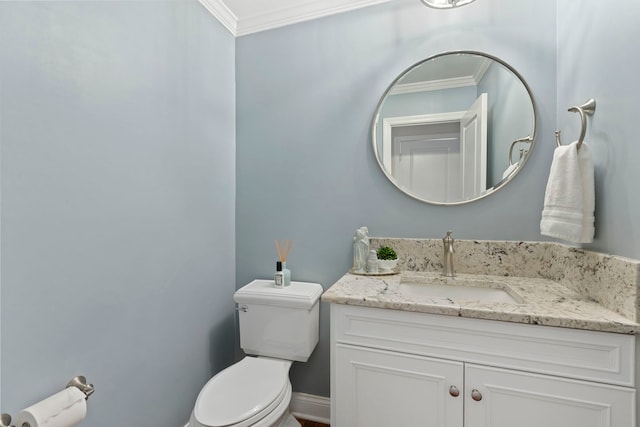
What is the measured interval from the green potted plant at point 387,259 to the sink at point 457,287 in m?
0.10

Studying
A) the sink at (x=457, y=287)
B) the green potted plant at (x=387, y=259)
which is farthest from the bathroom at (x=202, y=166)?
the sink at (x=457, y=287)

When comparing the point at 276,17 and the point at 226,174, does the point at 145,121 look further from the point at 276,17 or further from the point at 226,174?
the point at 276,17

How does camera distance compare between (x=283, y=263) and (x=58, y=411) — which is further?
(x=283, y=263)

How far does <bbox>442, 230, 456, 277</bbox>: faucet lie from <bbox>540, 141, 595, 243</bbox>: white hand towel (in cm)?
39

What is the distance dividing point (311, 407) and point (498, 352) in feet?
3.87

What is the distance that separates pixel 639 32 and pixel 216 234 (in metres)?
1.88

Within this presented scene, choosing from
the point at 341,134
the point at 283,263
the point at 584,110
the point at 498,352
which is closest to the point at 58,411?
the point at 283,263

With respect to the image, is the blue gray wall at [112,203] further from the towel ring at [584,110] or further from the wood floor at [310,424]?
the towel ring at [584,110]

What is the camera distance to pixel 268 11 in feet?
5.66

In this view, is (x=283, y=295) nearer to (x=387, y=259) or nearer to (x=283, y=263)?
(x=283, y=263)

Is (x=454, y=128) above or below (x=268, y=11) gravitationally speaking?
below

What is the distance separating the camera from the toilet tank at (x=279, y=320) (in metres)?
1.47

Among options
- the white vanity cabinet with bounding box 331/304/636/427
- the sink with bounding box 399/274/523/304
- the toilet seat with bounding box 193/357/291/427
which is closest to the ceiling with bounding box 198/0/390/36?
the sink with bounding box 399/274/523/304

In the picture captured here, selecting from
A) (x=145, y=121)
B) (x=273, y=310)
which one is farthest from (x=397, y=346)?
(x=145, y=121)
